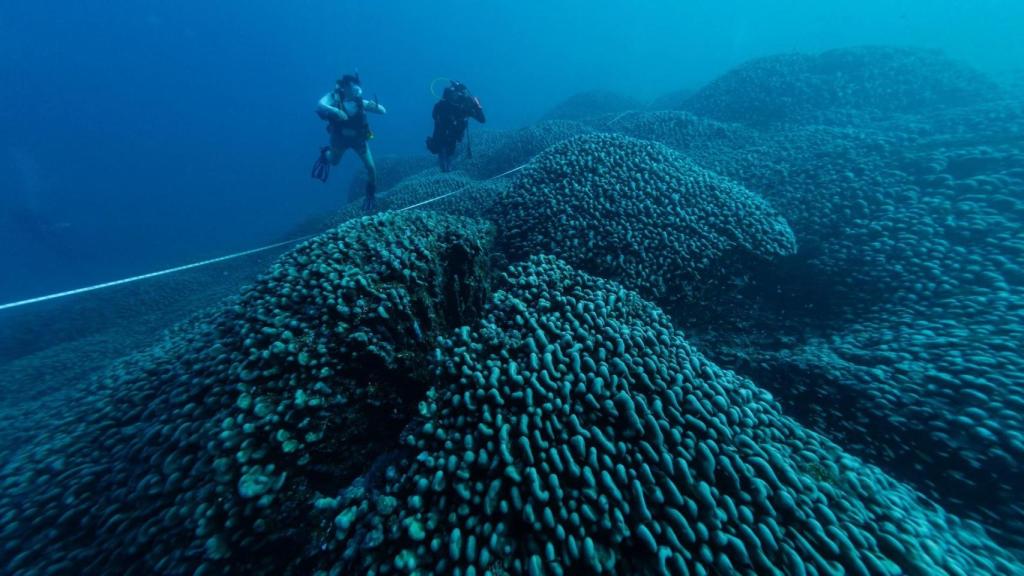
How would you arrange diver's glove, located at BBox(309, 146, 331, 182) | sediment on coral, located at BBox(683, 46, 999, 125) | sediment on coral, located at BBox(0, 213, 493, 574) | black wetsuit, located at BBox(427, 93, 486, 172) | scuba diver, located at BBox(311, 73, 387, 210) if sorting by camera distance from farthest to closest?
1. sediment on coral, located at BBox(683, 46, 999, 125)
2. diver's glove, located at BBox(309, 146, 331, 182)
3. black wetsuit, located at BBox(427, 93, 486, 172)
4. scuba diver, located at BBox(311, 73, 387, 210)
5. sediment on coral, located at BBox(0, 213, 493, 574)

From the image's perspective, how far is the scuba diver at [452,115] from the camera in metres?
11.1

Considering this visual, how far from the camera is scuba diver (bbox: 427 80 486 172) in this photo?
1110 centimetres

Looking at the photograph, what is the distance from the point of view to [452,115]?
11422 millimetres

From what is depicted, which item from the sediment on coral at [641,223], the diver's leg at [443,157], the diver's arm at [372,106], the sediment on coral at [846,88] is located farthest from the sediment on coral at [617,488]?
the sediment on coral at [846,88]

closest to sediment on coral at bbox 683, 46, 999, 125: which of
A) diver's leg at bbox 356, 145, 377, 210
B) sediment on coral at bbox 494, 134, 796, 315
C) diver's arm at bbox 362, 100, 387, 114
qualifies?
sediment on coral at bbox 494, 134, 796, 315

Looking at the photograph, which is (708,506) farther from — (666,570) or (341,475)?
(341,475)

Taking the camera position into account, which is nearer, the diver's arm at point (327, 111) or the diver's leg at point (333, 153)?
the diver's arm at point (327, 111)

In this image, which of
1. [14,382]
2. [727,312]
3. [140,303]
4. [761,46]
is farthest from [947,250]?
[761,46]

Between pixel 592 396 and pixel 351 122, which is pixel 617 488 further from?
pixel 351 122

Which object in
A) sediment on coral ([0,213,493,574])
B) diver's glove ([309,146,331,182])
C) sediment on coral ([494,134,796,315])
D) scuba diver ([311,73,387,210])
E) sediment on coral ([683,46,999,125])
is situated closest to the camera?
sediment on coral ([0,213,493,574])

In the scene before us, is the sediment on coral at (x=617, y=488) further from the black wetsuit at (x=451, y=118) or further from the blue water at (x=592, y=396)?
the black wetsuit at (x=451, y=118)

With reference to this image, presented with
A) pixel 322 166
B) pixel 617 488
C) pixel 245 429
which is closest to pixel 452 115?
pixel 322 166

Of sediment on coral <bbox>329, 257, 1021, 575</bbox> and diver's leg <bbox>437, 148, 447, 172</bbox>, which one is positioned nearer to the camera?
sediment on coral <bbox>329, 257, 1021, 575</bbox>

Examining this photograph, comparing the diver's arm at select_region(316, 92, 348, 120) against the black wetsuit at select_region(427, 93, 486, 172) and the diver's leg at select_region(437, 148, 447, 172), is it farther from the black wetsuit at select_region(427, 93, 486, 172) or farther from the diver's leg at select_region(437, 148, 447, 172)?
the diver's leg at select_region(437, 148, 447, 172)
